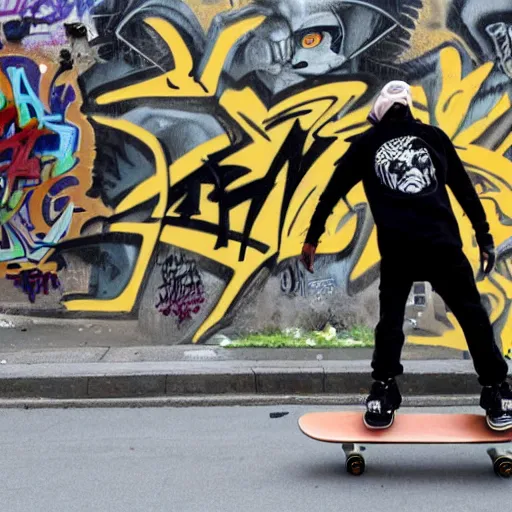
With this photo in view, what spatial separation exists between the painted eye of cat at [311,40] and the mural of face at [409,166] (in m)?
3.72

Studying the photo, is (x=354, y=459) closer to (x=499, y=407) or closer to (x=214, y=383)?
(x=499, y=407)

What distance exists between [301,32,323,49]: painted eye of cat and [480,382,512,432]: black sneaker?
4.45 metres

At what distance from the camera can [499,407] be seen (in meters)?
4.45

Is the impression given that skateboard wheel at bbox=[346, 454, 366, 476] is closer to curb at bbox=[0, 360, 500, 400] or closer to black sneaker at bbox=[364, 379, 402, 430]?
black sneaker at bbox=[364, 379, 402, 430]

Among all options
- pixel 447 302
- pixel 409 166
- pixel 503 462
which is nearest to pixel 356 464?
pixel 503 462

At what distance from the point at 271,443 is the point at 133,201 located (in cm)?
349

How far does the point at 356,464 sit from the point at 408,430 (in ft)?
1.12

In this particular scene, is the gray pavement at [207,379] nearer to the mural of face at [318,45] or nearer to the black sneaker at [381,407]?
the black sneaker at [381,407]

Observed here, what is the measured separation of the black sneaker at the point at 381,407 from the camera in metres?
4.56

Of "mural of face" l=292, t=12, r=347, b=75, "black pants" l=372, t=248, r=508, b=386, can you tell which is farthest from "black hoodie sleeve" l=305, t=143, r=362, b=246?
"mural of face" l=292, t=12, r=347, b=75

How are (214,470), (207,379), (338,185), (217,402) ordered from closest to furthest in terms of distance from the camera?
(338,185), (214,470), (217,402), (207,379)

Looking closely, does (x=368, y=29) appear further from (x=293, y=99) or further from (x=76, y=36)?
(x=76, y=36)

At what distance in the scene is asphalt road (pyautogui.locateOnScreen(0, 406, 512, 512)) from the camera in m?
4.32

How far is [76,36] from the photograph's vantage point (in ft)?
26.5
